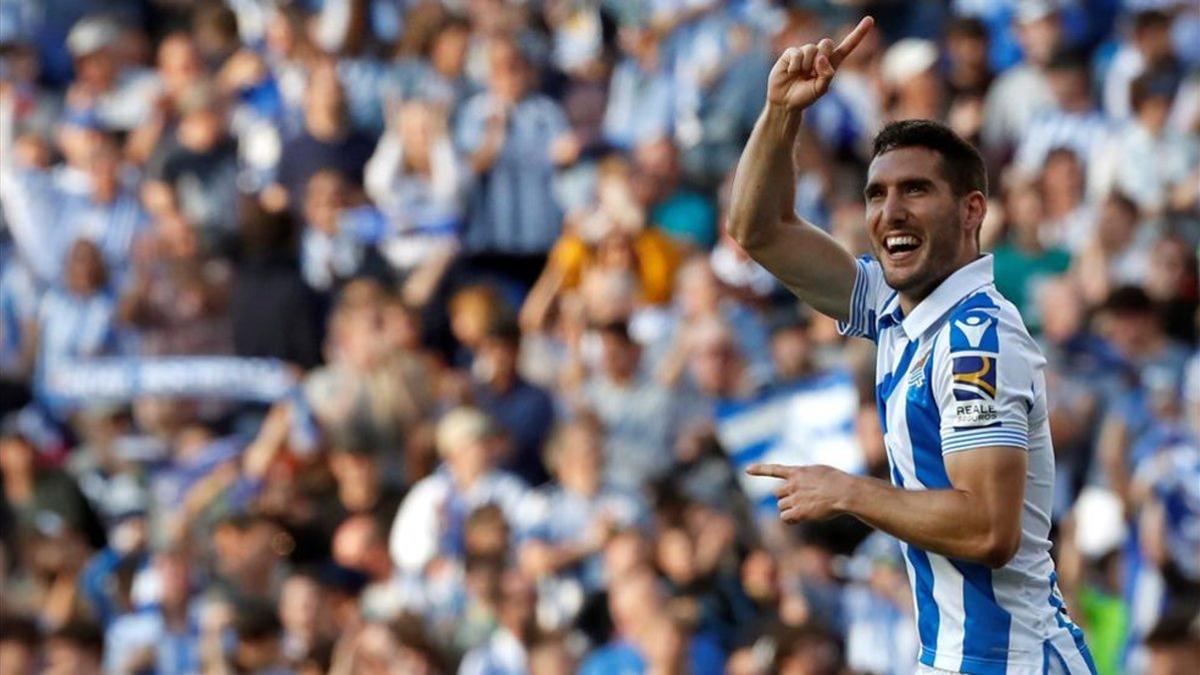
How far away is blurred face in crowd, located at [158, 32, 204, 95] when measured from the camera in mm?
13930

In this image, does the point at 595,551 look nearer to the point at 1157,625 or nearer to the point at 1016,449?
the point at 1157,625

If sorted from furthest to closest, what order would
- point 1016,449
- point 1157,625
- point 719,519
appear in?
1. point 719,519
2. point 1157,625
3. point 1016,449

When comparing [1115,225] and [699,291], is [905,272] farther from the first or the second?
[1115,225]

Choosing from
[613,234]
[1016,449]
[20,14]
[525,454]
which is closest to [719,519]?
[525,454]

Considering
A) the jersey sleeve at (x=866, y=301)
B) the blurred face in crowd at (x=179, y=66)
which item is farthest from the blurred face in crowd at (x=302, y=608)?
the jersey sleeve at (x=866, y=301)

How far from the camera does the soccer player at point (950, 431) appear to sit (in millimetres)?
4848

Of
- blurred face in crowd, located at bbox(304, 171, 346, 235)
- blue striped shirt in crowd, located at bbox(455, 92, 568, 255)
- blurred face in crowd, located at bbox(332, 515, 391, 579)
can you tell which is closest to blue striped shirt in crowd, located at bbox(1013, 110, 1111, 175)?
blue striped shirt in crowd, located at bbox(455, 92, 568, 255)

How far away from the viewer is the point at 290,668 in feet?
34.7

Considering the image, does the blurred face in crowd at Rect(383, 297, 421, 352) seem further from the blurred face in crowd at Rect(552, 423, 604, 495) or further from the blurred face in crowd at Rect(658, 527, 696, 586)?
the blurred face in crowd at Rect(658, 527, 696, 586)

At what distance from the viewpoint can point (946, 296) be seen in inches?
202

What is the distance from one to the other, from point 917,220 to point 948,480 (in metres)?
0.57

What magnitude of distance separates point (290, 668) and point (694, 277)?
2.73 m

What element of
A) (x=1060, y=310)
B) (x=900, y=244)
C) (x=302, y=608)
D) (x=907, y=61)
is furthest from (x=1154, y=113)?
(x=900, y=244)

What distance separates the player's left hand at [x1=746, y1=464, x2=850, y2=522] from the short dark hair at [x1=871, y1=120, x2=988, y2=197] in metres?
0.73
